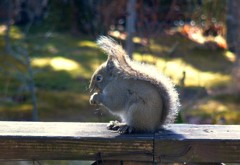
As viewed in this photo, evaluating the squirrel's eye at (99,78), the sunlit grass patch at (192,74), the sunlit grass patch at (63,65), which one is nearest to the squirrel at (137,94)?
the squirrel's eye at (99,78)

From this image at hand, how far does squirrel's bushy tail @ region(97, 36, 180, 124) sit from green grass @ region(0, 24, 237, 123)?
515cm

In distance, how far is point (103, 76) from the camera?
12.0ft

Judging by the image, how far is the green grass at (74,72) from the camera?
9852 mm

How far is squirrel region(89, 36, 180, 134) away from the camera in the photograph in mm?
3260

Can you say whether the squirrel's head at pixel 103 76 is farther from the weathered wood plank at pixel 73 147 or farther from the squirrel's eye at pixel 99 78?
the weathered wood plank at pixel 73 147

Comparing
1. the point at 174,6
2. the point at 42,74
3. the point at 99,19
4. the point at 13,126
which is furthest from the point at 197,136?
the point at 42,74

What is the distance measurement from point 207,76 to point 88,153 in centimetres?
966

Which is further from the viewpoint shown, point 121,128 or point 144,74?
point 144,74

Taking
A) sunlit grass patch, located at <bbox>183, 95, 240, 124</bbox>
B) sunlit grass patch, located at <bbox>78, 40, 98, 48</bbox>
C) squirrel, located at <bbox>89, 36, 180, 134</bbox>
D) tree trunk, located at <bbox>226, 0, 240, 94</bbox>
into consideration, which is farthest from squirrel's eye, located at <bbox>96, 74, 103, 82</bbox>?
sunlit grass patch, located at <bbox>78, 40, 98, 48</bbox>

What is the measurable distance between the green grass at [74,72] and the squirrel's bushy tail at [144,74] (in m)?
5.15

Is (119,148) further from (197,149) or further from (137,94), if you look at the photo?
(137,94)

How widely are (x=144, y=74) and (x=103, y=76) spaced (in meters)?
0.34

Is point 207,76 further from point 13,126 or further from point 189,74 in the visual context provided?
point 13,126

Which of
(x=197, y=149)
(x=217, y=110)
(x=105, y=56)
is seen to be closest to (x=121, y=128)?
(x=197, y=149)
